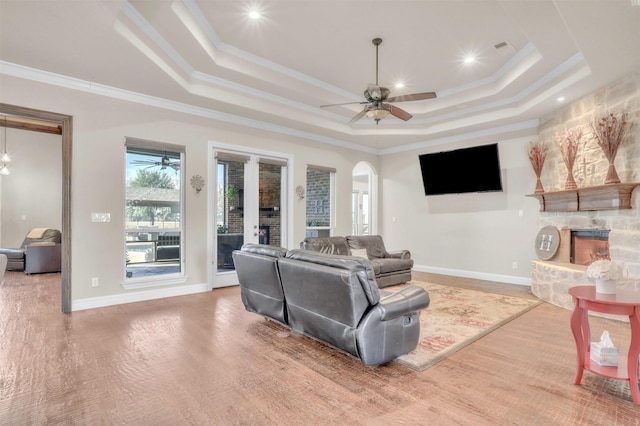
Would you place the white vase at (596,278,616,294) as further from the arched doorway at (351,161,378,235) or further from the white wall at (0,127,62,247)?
the white wall at (0,127,62,247)

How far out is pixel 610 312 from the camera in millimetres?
2178

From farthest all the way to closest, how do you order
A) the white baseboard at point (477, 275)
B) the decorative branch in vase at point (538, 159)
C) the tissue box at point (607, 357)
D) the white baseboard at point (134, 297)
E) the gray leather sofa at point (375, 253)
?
the white baseboard at point (477, 275) < the decorative branch in vase at point (538, 159) < the gray leather sofa at point (375, 253) < the white baseboard at point (134, 297) < the tissue box at point (607, 357)

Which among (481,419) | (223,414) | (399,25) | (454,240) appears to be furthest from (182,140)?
(454,240)

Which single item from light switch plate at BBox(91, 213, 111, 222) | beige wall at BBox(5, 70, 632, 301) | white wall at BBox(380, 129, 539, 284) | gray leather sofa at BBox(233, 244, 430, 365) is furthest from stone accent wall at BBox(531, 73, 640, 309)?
light switch plate at BBox(91, 213, 111, 222)

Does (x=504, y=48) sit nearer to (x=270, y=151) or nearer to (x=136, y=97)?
(x=270, y=151)

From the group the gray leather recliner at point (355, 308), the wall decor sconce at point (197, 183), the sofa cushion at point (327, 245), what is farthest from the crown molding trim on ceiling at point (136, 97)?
the gray leather recliner at point (355, 308)

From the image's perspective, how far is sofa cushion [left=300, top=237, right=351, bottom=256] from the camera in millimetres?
5210

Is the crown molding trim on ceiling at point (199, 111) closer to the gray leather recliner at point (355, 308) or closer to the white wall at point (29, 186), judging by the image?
the gray leather recliner at point (355, 308)

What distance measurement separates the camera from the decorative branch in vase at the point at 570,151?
15.4 feet

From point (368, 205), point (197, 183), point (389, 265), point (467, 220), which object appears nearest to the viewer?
point (197, 183)

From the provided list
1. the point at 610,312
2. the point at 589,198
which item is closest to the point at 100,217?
the point at 610,312

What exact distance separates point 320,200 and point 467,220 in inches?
122

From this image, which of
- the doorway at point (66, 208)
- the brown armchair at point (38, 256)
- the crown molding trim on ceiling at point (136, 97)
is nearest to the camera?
the crown molding trim on ceiling at point (136, 97)

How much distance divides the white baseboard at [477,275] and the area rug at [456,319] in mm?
1221
